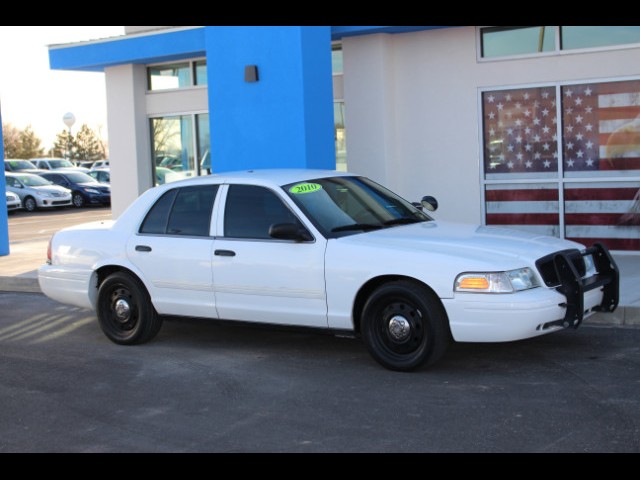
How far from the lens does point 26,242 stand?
1953cm

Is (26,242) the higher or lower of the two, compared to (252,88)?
lower

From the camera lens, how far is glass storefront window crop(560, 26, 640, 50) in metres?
12.1

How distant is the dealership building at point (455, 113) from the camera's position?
480 inches

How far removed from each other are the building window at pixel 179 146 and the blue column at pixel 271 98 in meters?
3.37

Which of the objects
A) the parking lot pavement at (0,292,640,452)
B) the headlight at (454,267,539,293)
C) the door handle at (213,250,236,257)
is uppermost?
the door handle at (213,250,236,257)

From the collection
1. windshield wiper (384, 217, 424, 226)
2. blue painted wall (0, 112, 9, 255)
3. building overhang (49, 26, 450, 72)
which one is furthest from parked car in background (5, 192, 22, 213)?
windshield wiper (384, 217, 424, 226)

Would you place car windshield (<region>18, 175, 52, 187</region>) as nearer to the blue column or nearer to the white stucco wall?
the white stucco wall

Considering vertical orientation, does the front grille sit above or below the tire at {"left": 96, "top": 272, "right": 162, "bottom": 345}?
above

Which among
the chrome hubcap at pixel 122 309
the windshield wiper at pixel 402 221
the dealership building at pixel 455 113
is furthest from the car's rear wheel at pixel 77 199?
the windshield wiper at pixel 402 221

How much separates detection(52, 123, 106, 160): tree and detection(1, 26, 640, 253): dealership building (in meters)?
64.9
